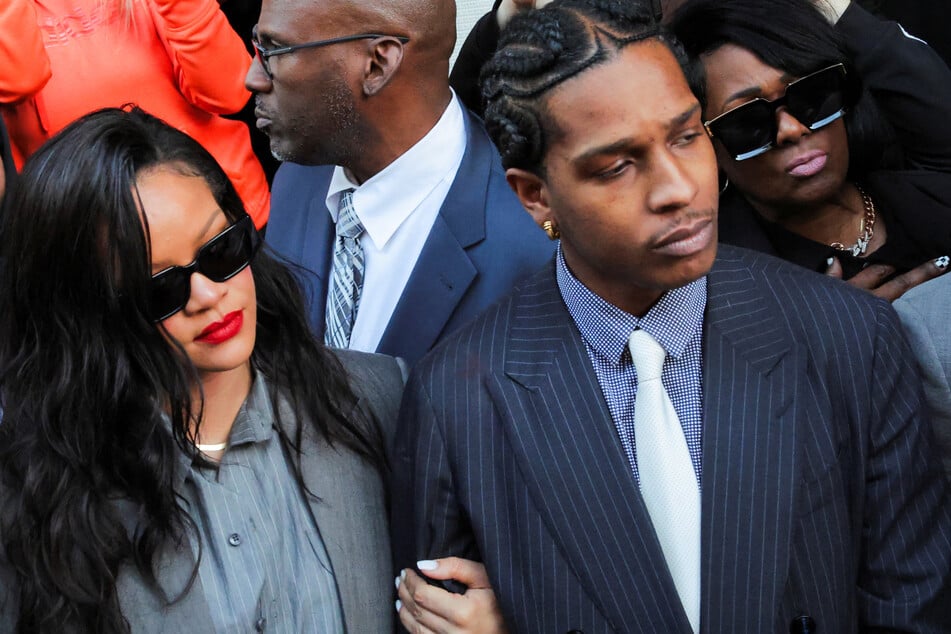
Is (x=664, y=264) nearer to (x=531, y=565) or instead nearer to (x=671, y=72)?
(x=671, y=72)

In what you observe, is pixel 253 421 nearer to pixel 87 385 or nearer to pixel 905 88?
pixel 87 385

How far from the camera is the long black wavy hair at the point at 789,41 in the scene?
2727 mm

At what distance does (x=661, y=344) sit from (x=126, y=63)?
2.28 metres

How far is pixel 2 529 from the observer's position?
7.20 feet

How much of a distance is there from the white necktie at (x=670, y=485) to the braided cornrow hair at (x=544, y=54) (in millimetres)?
494

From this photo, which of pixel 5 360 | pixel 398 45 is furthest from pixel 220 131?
pixel 5 360

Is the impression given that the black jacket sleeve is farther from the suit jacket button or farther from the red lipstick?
the red lipstick

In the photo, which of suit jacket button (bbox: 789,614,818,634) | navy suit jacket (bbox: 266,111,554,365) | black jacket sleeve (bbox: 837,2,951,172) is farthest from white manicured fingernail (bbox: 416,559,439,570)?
black jacket sleeve (bbox: 837,2,951,172)

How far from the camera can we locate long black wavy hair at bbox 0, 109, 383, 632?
2.19 m

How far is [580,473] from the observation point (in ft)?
7.04

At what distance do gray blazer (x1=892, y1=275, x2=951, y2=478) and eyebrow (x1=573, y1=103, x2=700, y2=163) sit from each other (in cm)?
62

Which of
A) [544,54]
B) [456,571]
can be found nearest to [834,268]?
[544,54]

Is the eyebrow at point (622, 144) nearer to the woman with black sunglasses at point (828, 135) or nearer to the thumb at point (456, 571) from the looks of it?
the woman with black sunglasses at point (828, 135)

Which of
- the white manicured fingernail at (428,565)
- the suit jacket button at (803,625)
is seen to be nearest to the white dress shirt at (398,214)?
the white manicured fingernail at (428,565)
